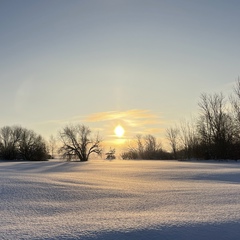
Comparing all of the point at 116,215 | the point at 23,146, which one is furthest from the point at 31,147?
the point at 116,215

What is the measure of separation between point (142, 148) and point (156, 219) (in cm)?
3728

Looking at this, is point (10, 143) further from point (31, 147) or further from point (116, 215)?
point (116, 215)

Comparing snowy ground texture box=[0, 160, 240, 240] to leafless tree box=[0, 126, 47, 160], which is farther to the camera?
leafless tree box=[0, 126, 47, 160]

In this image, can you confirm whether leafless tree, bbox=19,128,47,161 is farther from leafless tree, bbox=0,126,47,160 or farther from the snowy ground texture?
the snowy ground texture

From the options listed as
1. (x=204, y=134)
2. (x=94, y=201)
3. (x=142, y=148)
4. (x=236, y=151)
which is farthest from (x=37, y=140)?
(x=94, y=201)

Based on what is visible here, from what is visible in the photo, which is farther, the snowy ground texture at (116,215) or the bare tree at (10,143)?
the bare tree at (10,143)

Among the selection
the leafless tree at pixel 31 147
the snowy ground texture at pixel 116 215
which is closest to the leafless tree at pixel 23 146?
the leafless tree at pixel 31 147

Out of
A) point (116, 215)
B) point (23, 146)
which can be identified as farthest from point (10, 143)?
point (116, 215)

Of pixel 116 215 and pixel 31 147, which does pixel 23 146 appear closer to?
pixel 31 147

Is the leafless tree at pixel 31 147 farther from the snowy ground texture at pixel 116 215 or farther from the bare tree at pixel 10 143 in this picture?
the snowy ground texture at pixel 116 215

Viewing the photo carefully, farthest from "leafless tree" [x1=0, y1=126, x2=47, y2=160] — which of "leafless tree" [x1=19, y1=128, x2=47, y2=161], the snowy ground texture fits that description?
the snowy ground texture

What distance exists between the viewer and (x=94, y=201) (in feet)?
13.9

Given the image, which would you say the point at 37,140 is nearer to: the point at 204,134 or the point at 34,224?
the point at 204,134

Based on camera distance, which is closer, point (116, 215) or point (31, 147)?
point (116, 215)
